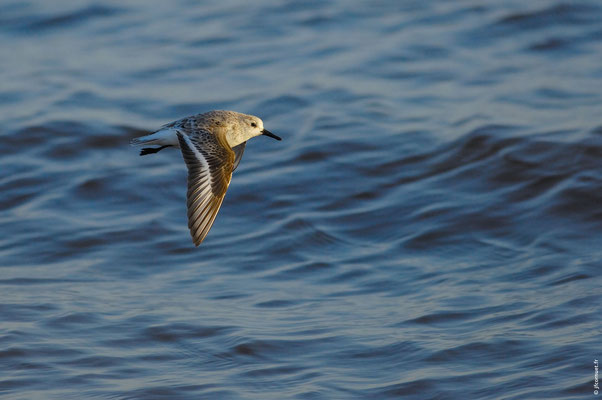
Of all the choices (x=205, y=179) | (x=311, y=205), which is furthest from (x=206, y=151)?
(x=311, y=205)

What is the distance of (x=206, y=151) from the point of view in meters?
5.01

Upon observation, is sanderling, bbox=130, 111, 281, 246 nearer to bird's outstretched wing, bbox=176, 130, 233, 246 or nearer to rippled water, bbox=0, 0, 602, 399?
bird's outstretched wing, bbox=176, 130, 233, 246

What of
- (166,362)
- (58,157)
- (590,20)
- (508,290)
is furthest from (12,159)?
(590,20)

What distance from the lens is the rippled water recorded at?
208 inches

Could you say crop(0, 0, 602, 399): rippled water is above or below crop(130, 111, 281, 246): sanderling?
below

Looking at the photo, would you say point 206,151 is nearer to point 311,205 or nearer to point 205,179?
point 205,179

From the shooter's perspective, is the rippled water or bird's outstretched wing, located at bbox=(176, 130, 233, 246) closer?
bird's outstretched wing, located at bbox=(176, 130, 233, 246)

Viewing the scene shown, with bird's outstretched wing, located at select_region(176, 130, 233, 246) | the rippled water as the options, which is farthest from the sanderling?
the rippled water

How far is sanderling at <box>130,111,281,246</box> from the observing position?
4.81 metres

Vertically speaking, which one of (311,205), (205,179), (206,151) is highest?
(206,151)

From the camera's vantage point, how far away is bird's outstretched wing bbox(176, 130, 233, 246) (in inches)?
188

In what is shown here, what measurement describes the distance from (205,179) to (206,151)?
0.19 metres

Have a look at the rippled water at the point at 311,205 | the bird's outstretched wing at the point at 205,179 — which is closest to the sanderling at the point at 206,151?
the bird's outstretched wing at the point at 205,179

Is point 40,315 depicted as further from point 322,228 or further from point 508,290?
point 508,290
